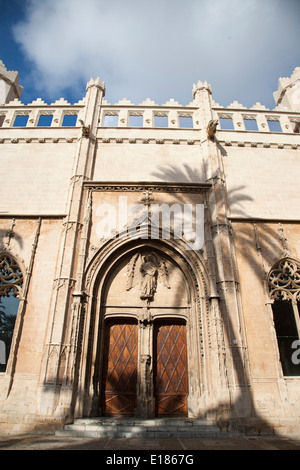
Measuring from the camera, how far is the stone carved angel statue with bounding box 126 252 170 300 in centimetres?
1170

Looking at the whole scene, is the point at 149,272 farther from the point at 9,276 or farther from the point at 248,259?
the point at 9,276

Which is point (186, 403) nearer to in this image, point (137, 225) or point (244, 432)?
point (244, 432)

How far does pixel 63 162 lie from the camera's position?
13.9 meters

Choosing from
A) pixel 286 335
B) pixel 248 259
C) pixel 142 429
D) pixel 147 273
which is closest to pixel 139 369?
pixel 142 429

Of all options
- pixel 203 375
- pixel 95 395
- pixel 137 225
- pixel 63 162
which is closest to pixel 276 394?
pixel 203 375

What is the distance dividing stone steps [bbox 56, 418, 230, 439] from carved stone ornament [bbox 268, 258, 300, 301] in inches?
208

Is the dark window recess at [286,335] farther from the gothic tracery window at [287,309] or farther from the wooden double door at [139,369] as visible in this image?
the wooden double door at [139,369]

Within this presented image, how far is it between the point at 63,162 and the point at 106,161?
6.64ft

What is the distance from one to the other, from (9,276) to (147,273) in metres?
5.42

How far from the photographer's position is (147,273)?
39.5 feet

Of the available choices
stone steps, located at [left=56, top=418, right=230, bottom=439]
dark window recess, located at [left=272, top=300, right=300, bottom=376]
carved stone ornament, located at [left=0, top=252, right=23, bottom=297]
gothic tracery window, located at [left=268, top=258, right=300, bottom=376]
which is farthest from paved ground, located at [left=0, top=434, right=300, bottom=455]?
carved stone ornament, located at [left=0, top=252, right=23, bottom=297]

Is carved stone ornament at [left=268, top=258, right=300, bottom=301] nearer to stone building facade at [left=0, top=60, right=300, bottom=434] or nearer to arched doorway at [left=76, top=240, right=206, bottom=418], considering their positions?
stone building facade at [left=0, top=60, right=300, bottom=434]

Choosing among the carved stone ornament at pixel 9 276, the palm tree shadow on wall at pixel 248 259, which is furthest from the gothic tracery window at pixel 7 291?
the palm tree shadow on wall at pixel 248 259

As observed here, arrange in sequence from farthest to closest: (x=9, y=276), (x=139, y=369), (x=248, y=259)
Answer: (x=248, y=259)
(x=9, y=276)
(x=139, y=369)
